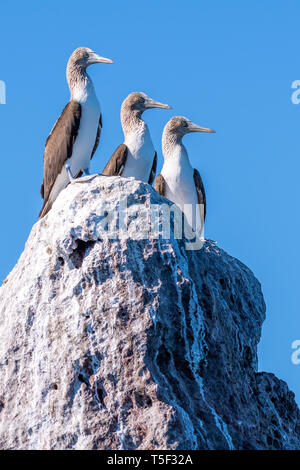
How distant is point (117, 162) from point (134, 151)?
15.6 inches

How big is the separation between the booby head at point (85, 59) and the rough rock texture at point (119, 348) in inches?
183

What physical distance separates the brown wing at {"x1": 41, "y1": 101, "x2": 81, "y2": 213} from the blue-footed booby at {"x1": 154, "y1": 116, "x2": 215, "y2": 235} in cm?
182

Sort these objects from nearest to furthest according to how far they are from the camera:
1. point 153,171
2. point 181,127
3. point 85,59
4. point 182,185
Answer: point 182,185 → point 85,59 → point 153,171 → point 181,127

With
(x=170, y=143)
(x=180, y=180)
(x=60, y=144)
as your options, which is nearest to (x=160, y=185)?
(x=180, y=180)

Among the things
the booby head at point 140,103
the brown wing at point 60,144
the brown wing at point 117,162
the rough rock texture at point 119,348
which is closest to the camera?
the rough rock texture at point 119,348

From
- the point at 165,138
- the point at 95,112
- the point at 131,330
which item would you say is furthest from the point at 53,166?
the point at 131,330

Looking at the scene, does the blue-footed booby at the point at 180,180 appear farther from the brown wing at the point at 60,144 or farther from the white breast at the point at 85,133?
the brown wing at the point at 60,144

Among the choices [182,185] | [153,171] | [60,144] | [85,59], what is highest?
[85,59]

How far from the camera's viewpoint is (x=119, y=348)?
36.3ft

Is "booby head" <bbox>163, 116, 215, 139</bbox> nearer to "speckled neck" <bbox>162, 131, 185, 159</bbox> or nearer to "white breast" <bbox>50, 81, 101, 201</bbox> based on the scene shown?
"speckled neck" <bbox>162, 131, 185, 159</bbox>

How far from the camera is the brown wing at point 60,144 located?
1573 centimetres

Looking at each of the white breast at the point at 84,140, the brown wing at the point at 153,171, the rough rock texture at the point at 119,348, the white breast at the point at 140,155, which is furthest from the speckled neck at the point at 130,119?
the rough rock texture at the point at 119,348

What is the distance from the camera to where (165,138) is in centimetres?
1755

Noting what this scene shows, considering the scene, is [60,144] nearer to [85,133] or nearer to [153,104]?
[85,133]
